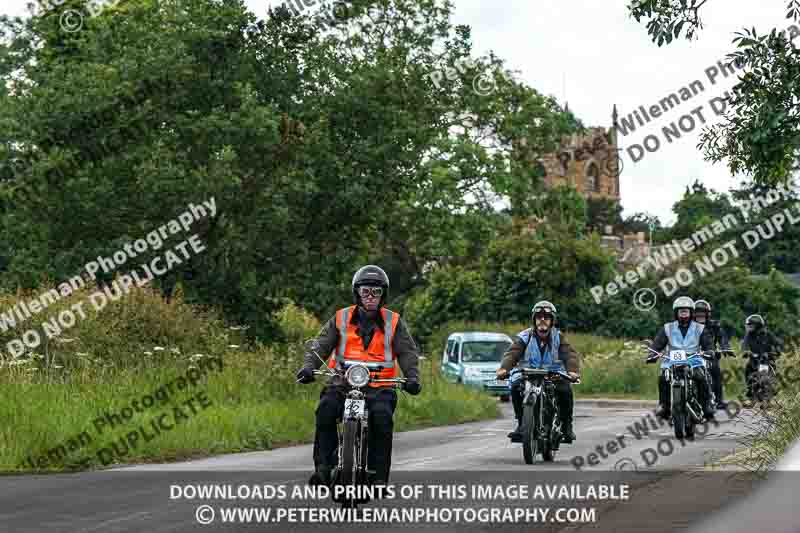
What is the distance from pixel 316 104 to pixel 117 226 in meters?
5.51

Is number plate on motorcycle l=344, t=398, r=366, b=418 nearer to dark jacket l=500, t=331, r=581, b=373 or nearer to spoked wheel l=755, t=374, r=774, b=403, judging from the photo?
dark jacket l=500, t=331, r=581, b=373

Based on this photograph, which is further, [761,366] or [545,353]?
[761,366]

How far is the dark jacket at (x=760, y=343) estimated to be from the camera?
26.5m

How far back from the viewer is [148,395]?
19406 millimetres

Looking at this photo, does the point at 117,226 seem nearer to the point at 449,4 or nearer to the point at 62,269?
the point at 62,269

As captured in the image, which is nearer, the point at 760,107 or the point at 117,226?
the point at 760,107

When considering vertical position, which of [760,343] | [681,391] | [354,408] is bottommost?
[354,408]

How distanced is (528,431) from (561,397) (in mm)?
671

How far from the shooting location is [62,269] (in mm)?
29250

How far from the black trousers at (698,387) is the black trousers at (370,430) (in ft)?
34.6

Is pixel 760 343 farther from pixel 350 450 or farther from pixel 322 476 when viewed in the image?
pixel 350 450

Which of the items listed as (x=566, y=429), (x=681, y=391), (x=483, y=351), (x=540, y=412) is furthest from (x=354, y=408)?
(x=483, y=351)

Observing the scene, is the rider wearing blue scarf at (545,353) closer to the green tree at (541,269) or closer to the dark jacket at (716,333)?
the dark jacket at (716,333)

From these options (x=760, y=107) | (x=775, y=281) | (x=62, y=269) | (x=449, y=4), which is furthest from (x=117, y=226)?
(x=775, y=281)
